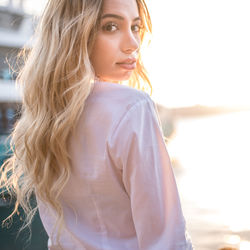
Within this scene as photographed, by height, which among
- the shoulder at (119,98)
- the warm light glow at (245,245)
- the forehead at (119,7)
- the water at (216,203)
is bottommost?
the water at (216,203)

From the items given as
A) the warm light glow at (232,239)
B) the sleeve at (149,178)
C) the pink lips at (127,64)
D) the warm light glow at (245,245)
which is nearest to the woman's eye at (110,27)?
the pink lips at (127,64)

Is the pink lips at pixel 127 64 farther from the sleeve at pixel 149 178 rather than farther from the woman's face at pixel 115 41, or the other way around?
the sleeve at pixel 149 178

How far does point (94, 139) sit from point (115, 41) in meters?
0.31

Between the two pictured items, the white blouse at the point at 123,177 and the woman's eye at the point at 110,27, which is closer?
the white blouse at the point at 123,177

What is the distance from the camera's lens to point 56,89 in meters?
1.12

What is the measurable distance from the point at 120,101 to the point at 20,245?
141 centimetres

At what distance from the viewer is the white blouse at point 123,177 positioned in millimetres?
954

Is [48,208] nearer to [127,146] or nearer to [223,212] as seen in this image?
[127,146]

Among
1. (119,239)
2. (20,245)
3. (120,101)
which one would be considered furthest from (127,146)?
(20,245)

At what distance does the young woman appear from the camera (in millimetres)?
962

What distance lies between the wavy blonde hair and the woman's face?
1.0 inches

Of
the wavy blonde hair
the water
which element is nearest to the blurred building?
the water

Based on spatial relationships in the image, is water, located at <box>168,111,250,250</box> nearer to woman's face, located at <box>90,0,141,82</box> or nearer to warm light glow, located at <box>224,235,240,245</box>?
warm light glow, located at <box>224,235,240,245</box>

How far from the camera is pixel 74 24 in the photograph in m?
1.11
